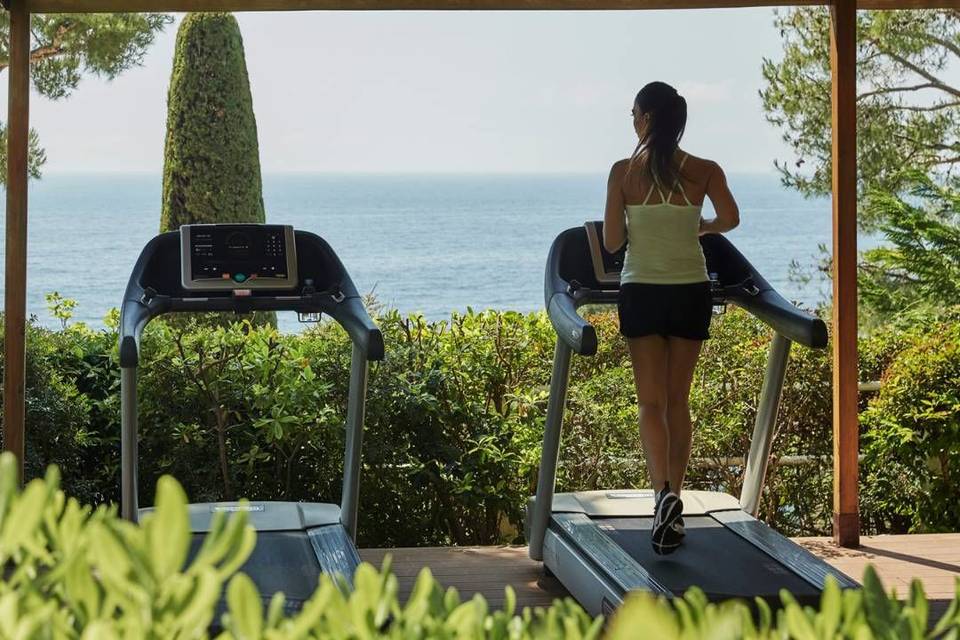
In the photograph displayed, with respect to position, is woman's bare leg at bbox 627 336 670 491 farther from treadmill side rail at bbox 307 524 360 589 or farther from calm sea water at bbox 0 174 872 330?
calm sea water at bbox 0 174 872 330

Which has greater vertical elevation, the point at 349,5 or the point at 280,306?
the point at 349,5

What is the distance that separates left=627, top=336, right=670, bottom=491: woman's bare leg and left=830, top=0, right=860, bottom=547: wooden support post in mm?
1126

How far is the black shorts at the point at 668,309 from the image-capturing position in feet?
14.7

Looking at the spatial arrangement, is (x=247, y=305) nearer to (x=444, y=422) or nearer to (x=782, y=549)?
(x=444, y=422)

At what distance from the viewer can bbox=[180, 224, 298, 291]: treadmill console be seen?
4.69 m

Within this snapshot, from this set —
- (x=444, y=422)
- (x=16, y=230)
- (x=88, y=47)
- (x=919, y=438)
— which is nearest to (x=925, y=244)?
(x=919, y=438)

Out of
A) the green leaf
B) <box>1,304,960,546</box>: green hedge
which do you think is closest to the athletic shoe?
<box>1,304,960,546</box>: green hedge

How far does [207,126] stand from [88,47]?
2289 mm

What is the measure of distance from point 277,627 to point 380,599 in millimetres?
107

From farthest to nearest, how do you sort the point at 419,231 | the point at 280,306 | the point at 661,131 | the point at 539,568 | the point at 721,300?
the point at 419,231, the point at 539,568, the point at 721,300, the point at 280,306, the point at 661,131

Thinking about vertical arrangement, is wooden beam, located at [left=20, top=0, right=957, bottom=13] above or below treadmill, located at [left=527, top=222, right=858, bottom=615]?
above

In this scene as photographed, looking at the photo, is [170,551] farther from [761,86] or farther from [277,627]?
[761,86]

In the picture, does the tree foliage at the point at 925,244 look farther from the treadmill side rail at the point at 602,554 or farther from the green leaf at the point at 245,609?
the green leaf at the point at 245,609

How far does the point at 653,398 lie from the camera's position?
15.1 feet
